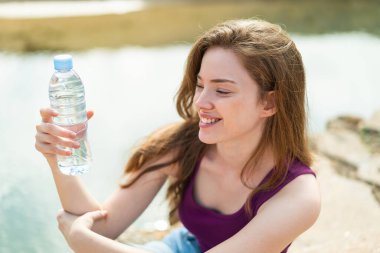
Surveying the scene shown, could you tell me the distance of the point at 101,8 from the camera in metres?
9.05

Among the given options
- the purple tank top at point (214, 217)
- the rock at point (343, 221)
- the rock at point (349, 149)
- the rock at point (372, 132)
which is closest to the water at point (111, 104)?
the rock at point (349, 149)

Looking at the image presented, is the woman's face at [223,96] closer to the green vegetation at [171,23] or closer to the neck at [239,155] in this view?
the neck at [239,155]

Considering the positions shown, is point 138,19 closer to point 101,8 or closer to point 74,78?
point 101,8

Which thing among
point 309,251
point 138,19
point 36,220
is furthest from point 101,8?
point 309,251

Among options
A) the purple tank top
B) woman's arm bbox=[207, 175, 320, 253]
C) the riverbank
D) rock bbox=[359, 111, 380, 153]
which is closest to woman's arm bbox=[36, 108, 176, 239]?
the purple tank top

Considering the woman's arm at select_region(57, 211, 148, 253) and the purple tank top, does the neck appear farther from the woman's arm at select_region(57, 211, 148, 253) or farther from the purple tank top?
the woman's arm at select_region(57, 211, 148, 253)

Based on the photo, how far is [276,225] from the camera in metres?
2.34

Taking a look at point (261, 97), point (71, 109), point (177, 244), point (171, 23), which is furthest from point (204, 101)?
point (171, 23)

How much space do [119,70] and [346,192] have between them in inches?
139

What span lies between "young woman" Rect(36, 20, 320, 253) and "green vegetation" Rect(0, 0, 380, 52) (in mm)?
4613

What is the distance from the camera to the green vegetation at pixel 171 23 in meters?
7.64

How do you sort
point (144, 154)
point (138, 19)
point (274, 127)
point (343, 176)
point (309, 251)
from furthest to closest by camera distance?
point (138, 19), point (343, 176), point (309, 251), point (144, 154), point (274, 127)

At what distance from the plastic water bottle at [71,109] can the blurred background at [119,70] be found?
0.90 m

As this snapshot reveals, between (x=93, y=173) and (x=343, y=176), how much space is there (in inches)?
68.2
